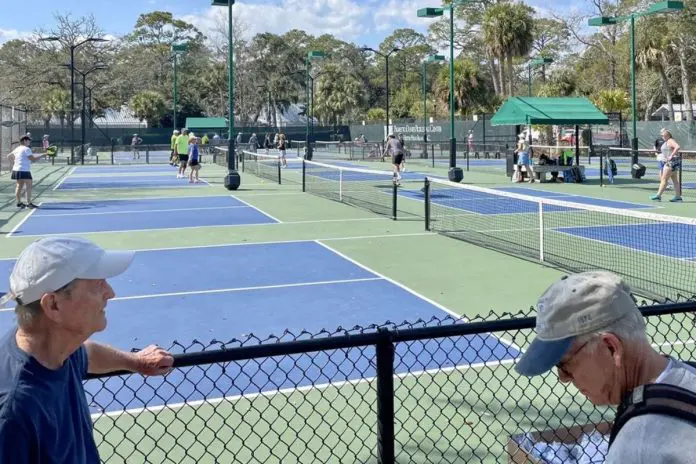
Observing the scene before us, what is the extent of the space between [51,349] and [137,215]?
17178mm

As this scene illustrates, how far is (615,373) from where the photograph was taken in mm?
2088

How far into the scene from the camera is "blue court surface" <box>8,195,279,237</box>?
16984mm

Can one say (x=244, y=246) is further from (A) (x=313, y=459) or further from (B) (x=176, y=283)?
(A) (x=313, y=459)

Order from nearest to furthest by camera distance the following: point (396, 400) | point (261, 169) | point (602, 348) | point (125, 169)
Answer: point (602, 348) → point (396, 400) → point (261, 169) → point (125, 169)

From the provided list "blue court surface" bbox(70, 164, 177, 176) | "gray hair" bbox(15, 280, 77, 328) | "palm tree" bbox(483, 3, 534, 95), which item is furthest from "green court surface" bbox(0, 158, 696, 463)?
"palm tree" bbox(483, 3, 534, 95)

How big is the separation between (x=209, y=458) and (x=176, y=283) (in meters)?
5.90

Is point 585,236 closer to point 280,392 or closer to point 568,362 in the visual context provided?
point 280,392

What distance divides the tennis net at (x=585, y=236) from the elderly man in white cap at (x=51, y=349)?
8118 mm

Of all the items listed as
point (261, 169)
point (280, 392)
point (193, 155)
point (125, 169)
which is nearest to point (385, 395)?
point (280, 392)

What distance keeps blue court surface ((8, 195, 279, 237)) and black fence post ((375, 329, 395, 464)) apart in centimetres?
1355

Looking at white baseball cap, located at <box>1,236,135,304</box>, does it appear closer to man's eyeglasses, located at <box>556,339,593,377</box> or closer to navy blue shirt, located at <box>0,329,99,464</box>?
navy blue shirt, located at <box>0,329,99,464</box>

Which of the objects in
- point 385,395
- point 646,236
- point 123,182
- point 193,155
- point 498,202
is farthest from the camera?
point 123,182

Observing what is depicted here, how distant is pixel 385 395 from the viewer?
3.73 m

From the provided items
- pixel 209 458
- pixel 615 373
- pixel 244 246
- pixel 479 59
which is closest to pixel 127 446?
pixel 209 458
